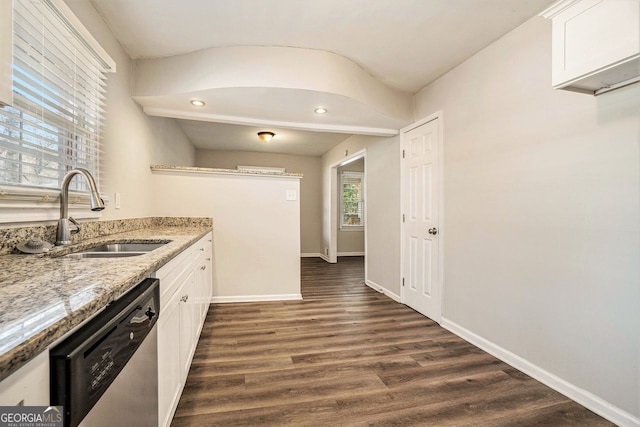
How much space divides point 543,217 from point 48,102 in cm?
285

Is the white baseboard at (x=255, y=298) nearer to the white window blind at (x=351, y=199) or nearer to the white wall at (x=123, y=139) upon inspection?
the white wall at (x=123, y=139)

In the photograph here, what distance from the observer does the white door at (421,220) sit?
270cm

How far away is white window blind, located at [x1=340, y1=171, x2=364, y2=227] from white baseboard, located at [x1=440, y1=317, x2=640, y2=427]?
4293mm

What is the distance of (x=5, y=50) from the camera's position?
0.77 metres

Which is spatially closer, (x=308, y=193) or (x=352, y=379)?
(x=352, y=379)

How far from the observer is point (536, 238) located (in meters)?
1.82

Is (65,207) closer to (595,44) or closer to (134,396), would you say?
(134,396)

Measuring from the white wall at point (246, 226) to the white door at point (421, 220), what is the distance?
1280mm

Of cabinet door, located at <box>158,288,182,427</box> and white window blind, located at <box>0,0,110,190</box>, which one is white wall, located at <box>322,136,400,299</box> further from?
white window blind, located at <box>0,0,110,190</box>

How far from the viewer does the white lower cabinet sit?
1146 mm

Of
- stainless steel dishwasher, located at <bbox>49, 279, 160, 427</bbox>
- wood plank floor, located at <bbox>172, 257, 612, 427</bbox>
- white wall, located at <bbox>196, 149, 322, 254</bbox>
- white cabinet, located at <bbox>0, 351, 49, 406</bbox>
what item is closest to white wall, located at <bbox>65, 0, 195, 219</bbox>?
wood plank floor, located at <bbox>172, 257, 612, 427</bbox>

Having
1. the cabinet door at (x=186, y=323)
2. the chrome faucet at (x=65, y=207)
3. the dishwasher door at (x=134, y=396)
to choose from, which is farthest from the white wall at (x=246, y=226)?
the dishwasher door at (x=134, y=396)

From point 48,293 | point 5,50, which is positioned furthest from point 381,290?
point 5,50

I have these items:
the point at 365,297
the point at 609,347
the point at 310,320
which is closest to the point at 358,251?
the point at 365,297
